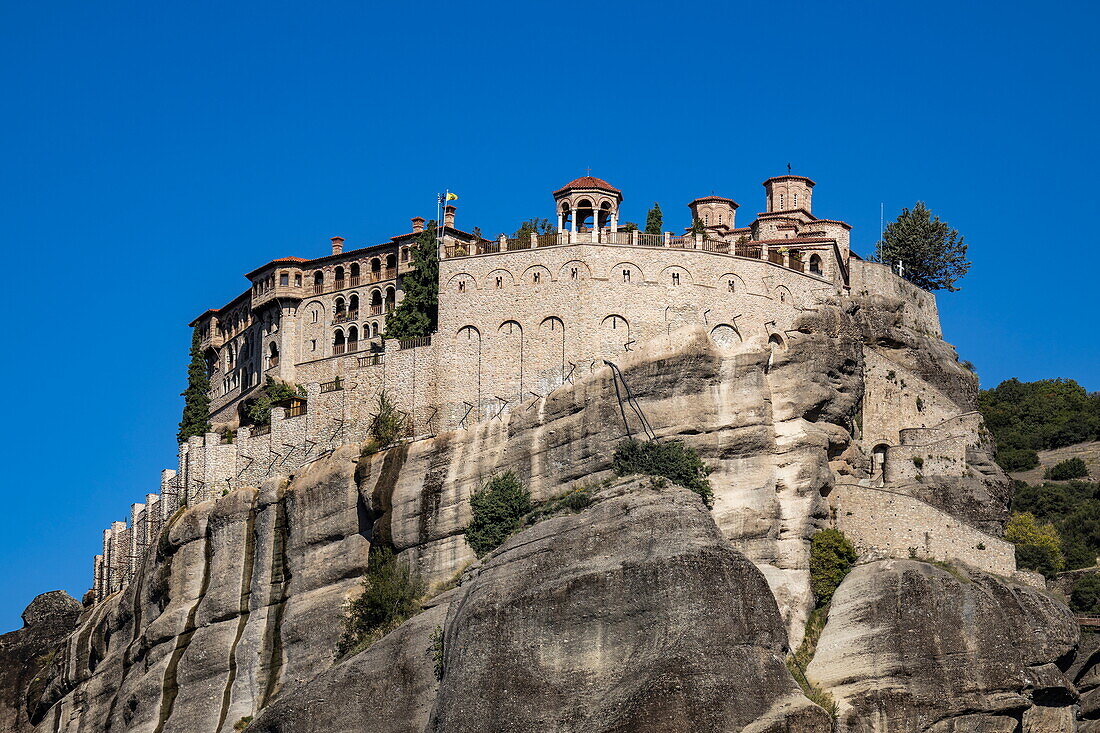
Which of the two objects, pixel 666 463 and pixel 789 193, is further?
pixel 789 193

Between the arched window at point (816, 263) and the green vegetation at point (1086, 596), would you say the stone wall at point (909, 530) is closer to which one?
the green vegetation at point (1086, 596)

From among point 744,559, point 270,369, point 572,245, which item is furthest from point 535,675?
point 270,369

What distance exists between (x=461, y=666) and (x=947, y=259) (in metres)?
46.0

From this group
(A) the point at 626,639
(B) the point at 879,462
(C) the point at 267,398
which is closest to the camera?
(A) the point at 626,639

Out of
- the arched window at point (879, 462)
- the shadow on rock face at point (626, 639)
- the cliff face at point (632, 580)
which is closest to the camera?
the shadow on rock face at point (626, 639)

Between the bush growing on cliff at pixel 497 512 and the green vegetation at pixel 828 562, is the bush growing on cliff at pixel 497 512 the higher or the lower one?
the higher one

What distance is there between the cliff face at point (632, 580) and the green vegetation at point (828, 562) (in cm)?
49

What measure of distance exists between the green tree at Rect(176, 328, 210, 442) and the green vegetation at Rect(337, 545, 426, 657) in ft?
76.4

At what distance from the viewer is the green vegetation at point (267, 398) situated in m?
85.8

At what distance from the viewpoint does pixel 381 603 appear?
70125 millimetres

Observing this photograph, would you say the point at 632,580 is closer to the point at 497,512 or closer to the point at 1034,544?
the point at 497,512

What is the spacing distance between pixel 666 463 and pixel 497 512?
22.6 ft

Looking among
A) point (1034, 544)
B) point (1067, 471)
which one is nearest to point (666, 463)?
point (1034, 544)

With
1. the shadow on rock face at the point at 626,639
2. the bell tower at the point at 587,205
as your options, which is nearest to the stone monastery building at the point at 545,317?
the bell tower at the point at 587,205
